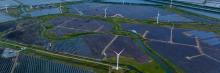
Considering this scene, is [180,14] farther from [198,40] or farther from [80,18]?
[80,18]

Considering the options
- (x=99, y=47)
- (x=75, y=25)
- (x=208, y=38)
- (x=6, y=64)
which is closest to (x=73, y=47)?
(x=99, y=47)

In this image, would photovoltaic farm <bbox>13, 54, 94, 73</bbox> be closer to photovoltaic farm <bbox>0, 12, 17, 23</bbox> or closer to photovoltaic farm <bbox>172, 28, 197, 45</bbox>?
photovoltaic farm <bbox>172, 28, 197, 45</bbox>

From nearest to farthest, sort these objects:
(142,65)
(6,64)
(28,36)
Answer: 1. (6,64)
2. (142,65)
3. (28,36)

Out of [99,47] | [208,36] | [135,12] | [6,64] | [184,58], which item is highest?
[135,12]

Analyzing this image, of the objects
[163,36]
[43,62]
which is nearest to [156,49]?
[163,36]

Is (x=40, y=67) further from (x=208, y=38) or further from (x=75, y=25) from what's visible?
(x=208, y=38)
